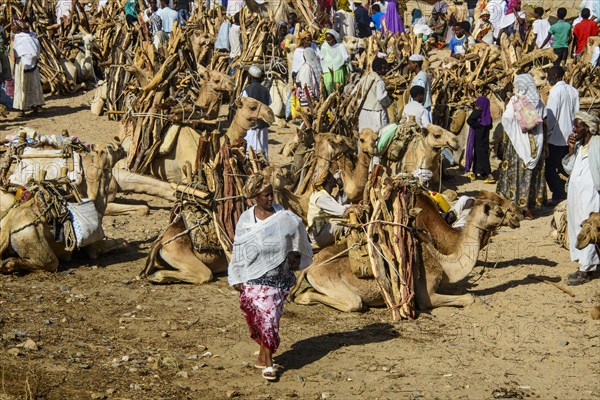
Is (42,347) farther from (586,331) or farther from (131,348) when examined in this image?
(586,331)

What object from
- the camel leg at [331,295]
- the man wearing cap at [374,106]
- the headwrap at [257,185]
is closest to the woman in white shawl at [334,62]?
the man wearing cap at [374,106]

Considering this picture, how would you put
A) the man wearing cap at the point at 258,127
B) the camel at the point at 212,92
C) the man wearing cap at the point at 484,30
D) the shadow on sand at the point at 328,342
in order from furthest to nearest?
the man wearing cap at the point at 484,30 → the camel at the point at 212,92 → the man wearing cap at the point at 258,127 → the shadow on sand at the point at 328,342

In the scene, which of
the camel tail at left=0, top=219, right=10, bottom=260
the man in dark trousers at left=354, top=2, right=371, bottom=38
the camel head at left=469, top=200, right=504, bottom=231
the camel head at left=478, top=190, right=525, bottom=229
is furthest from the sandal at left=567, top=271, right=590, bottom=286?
the man in dark trousers at left=354, top=2, right=371, bottom=38

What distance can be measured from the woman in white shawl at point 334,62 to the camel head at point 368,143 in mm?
5382

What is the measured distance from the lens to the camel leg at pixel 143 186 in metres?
13.8

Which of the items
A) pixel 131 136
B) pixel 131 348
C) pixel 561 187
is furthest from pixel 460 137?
pixel 131 348

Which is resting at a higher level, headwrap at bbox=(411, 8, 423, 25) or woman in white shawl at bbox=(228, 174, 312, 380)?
headwrap at bbox=(411, 8, 423, 25)

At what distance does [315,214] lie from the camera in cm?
1075

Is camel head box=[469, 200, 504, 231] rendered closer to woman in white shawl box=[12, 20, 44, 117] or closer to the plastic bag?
the plastic bag

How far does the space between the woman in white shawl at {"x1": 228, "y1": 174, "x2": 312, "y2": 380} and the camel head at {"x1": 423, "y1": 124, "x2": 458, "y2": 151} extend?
5700 millimetres

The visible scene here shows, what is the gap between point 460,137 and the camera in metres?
16.7

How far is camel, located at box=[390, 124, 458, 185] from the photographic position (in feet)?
43.9

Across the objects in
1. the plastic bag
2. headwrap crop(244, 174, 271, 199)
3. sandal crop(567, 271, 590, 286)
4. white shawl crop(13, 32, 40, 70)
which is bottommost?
sandal crop(567, 271, 590, 286)

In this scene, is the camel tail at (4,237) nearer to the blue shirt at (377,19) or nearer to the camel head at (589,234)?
the camel head at (589,234)
